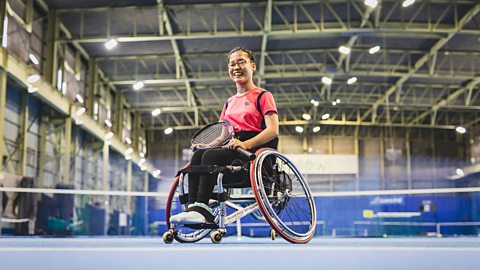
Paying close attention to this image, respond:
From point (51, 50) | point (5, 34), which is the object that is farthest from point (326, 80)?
point (5, 34)

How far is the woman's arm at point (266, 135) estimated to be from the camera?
2564 millimetres

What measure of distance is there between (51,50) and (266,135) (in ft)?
33.0

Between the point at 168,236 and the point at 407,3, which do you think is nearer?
the point at 168,236

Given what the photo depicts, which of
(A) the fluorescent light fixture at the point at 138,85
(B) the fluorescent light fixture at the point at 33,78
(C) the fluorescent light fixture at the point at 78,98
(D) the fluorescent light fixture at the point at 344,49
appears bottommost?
(B) the fluorescent light fixture at the point at 33,78

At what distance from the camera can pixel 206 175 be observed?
245 centimetres

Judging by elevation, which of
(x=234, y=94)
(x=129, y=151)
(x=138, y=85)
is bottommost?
(x=129, y=151)

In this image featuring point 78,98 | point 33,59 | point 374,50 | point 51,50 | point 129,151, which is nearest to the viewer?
point 33,59

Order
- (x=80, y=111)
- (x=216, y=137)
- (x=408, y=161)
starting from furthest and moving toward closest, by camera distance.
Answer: (x=80, y=111), (x=408, y=161), (x=216, y=137)

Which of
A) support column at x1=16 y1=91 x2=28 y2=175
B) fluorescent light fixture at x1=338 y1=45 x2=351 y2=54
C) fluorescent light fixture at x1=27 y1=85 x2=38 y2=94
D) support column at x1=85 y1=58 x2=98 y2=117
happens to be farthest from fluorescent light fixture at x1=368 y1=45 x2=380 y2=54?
support column at x1=16 y1=91 x2=28 y2=175

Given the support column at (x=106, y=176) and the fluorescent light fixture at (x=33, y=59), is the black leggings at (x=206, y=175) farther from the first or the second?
the fluorescent light fixture at (x=33, y=59)

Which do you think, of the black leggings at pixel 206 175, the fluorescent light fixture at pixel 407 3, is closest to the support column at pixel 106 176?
the fluorescent light fixture at pixel 407 3

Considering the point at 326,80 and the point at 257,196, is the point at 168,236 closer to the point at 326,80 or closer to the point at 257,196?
the point at 257,196

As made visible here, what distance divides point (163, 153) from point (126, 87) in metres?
3.00

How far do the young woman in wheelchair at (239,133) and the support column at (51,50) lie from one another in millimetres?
9516
